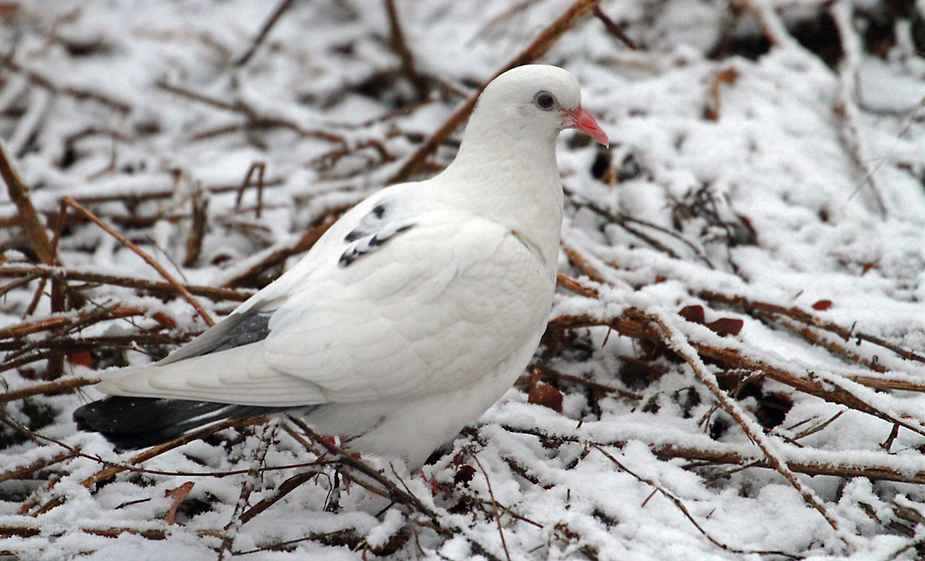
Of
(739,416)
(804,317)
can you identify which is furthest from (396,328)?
(804,317)

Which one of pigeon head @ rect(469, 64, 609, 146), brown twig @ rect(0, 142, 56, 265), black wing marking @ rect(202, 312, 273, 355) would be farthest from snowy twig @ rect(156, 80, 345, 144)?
black wing marking @ rect(202, 312, 273, 355)

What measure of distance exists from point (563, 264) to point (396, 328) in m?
1.25

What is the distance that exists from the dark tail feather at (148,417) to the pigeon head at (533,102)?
0.96m

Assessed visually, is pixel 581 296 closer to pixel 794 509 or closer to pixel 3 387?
pixel 794 509

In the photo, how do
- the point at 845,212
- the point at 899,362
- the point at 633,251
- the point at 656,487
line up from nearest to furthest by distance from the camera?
the point at 656,487 < the point at 899,362 < the point at 633,251 < the point at 845,212

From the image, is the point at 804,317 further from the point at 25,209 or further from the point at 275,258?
the point at 25,209

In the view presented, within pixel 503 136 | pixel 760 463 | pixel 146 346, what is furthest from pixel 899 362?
pixel 146 346

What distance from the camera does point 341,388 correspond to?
1738mm

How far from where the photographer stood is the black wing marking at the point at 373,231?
1865 millimetres

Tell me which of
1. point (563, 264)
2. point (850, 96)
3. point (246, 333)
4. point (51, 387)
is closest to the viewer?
point (246, 333)

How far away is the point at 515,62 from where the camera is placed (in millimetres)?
2979

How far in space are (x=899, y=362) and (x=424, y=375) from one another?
1.41 m

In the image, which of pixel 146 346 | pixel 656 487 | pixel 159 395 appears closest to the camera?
pixel 159 395

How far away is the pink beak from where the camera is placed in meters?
2.10
